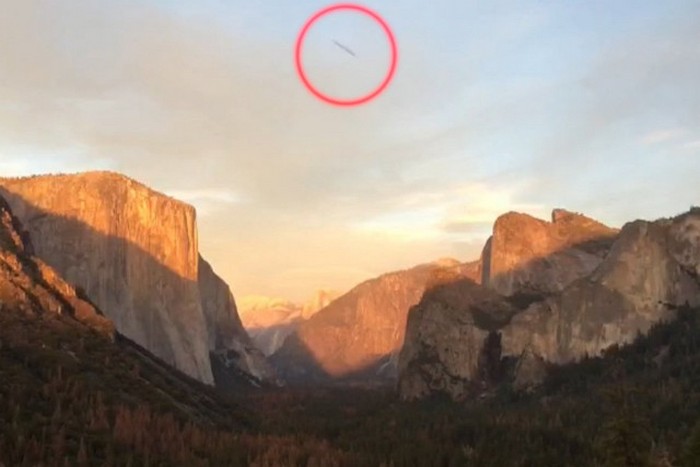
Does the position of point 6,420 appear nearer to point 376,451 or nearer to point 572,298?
point 376,451

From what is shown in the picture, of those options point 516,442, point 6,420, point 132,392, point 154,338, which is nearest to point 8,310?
point 132,392

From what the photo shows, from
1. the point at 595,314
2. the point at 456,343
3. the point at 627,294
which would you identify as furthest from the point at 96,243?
the point at 627,294

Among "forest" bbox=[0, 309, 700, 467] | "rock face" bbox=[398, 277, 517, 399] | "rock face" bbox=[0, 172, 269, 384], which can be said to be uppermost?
"rock face" bbox=[0, 172, 269, 384]

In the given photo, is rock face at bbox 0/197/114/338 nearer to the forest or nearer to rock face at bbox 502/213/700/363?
the forest

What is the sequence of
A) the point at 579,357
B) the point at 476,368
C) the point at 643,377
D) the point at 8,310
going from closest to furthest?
the point at 8,310 → the point at 643,377 → the point at 579,357 → the point at 476,368

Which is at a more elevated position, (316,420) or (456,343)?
(456,343)

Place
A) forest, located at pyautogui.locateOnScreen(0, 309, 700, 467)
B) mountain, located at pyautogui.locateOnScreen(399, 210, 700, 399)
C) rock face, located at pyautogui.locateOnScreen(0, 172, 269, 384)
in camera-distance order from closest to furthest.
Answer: forest, located at pyautogui.locateOnScreen(0, 309, 700, 467), mountain, located at pyautogui.locateOnScreen(399, 210, 700, 399), rock face, located at pyautogui.locateOnScreen(0, 172, 269, 384)

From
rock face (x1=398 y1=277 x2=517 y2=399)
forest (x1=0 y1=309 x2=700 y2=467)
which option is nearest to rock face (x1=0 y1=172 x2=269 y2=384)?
rock face (x1=398 y1=277 x2=517 y2=399)

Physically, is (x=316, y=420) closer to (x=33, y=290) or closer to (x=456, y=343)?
(x=456, y=343)
